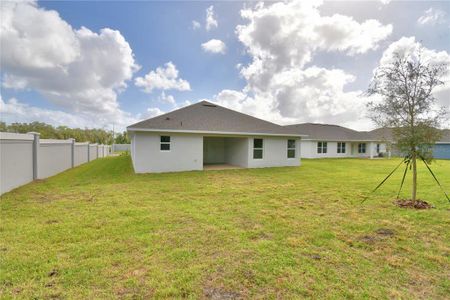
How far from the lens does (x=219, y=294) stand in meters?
2.55


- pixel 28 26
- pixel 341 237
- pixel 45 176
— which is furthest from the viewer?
pixel 45 176

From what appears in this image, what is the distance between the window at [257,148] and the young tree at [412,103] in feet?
30.7

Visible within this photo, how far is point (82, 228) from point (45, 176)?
8971 millimetres

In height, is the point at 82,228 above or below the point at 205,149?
below

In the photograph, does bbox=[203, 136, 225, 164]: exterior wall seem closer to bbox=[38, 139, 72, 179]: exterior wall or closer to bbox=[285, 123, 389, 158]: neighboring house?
bbox=[38, 139, 72, 179]: exterior wall

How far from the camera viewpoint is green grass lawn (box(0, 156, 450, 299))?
2.67 meters

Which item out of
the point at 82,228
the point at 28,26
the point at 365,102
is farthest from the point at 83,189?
the point at 365,102

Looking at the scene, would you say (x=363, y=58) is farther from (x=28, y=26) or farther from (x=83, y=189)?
(x=28, y=26)

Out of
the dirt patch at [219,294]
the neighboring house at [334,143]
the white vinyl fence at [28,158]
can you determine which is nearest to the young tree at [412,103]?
the dirt patch at [219,294]

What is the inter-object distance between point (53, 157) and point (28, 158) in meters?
3.03

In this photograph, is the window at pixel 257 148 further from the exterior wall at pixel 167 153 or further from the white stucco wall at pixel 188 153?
the exterior wall at pixel 167 153

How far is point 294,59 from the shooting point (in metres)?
16.7

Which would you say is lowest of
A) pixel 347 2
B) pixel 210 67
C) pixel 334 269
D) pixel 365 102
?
pixel 334 269

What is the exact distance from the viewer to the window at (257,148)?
51.0 feet
